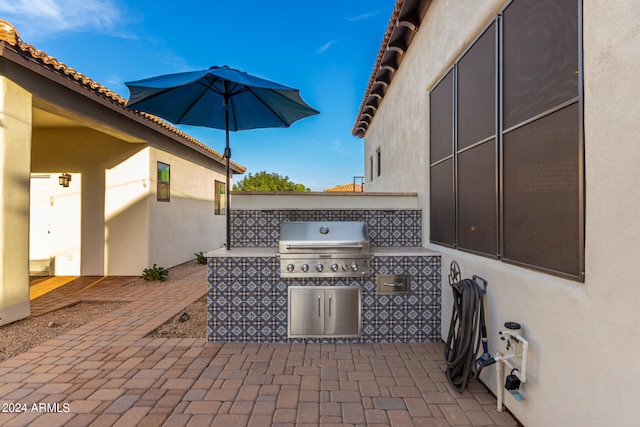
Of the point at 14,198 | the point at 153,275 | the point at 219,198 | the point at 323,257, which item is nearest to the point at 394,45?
the point at 323,257

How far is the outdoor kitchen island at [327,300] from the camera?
10.9 ft

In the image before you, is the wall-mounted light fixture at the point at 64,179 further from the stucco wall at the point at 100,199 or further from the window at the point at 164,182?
the window at the point at 164,182

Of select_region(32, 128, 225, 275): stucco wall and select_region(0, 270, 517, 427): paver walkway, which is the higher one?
select_region(32, 128, 225, 275): stucco wall

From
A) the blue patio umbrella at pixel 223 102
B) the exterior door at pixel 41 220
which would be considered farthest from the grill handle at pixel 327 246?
the exterior door at pixel 41 220

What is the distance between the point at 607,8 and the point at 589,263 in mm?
1266

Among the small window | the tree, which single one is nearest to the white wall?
the small window

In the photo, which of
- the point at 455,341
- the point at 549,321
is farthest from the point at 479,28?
the point at 455,341

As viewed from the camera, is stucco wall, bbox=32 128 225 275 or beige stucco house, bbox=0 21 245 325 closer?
beige stucco house, bbox=0 21 245 325

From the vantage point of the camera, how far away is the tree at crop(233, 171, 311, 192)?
3706cm

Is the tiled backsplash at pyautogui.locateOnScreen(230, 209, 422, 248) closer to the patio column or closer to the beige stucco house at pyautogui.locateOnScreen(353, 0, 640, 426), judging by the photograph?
the beige stucco house at pyautogui.locateOnScreen(353, 0, 640, 426)

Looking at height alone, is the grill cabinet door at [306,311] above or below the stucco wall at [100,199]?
below

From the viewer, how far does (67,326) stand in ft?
12.7

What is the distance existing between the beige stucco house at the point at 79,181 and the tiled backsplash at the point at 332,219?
2.93 m

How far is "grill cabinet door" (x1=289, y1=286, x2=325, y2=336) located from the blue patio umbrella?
3.54ft
